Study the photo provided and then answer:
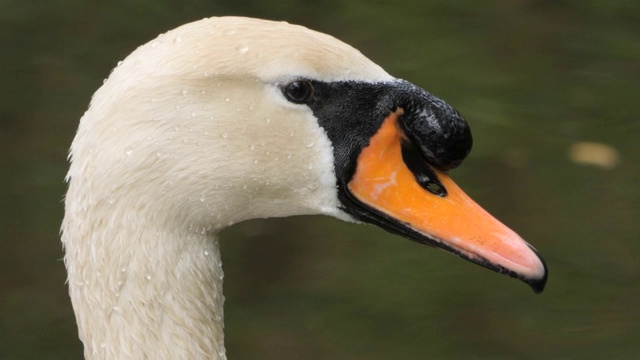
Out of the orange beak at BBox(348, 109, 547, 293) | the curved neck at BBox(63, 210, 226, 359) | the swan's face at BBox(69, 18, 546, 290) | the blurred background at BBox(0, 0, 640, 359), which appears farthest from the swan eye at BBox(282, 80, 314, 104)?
the blurred background at BBox(0, 0, 640, 359)

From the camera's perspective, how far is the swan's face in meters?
2.21

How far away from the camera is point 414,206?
7.77 feet

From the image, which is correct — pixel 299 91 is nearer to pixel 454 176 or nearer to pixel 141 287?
pixel 141 287

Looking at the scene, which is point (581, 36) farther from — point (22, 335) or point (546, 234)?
point (22, 335)

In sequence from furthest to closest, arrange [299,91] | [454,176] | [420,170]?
[454,176] → [420,170] → [299,91]

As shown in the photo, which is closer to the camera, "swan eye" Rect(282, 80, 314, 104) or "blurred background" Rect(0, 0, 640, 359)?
"swan eye" Rect(282, 80, 314, 104)

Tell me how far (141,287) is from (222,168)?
28 cm

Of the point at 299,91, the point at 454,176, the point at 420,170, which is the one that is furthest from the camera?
the point at 454,176

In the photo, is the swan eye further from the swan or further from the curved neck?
the curved neck

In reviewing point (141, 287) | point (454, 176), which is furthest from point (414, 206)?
point (454, 176)

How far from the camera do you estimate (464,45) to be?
5488 millimetres

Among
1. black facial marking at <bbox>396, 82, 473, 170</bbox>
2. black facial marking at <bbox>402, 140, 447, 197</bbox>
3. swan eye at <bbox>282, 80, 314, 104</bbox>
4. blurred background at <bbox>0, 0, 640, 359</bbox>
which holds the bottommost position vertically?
blurred background at <bbox>0, 0, 640, 359</bbox>

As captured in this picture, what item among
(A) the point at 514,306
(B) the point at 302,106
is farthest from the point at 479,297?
(B) the point at 302,106

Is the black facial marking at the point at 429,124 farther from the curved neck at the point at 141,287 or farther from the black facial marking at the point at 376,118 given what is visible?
the curved neck at the point at 141,287
